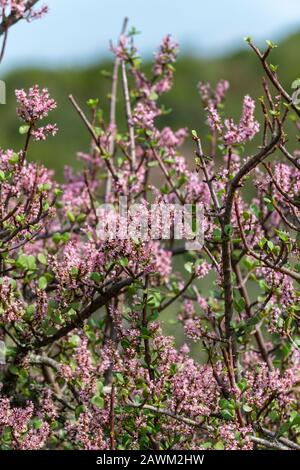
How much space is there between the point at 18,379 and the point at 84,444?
0.97 meters

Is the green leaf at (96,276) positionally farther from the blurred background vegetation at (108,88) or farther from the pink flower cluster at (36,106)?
the blurred background vegetation at (108,88)

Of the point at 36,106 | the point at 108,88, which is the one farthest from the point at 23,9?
the point at 108,88

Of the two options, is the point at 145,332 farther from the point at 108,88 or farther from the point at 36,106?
the point at 108,88

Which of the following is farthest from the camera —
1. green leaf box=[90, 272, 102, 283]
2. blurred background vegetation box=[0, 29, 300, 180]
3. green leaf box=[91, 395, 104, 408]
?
blurred background vegetation box=[0, 29, 300, 180]

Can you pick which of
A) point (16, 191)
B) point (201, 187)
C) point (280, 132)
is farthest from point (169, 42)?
point (280, 132)

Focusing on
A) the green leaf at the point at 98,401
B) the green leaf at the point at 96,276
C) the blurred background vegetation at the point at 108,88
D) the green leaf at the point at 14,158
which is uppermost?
the blurred background vegetation at the point at 108,88

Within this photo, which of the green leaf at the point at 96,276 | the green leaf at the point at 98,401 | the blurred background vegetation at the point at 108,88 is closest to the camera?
the green leaf at the point at 98,401

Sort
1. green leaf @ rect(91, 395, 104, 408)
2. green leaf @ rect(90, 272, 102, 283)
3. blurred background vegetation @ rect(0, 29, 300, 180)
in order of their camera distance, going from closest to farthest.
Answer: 1. green leaf @ rect(91, 395, 104, 408)
2. green leaf @ rect(90, 272, 102, 283)
3. blurred background vegetation @ rect(0, 29, 300, 180)

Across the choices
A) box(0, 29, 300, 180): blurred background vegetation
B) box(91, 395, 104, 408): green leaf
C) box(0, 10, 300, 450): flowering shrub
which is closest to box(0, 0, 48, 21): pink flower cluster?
box(0, 10, 300, 450): flowering shrub

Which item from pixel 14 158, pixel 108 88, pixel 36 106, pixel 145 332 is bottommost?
pixel 145 332

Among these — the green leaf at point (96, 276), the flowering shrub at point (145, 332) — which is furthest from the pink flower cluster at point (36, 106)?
the green leaf at point (96, 276)

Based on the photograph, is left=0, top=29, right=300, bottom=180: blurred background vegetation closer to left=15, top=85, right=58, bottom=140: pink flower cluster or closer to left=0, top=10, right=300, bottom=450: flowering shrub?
left=0, top=10, right=300, bottom=450: flowering shrub

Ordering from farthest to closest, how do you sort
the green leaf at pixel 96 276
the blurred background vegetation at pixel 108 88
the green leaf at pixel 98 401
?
the blurred background vegetation at pixel 108 88 < the green leaf at pixel 96 276 < the green leaf at pixel 98 401

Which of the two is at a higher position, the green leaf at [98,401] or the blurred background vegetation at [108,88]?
the blurred background vegetation at [108,88]
